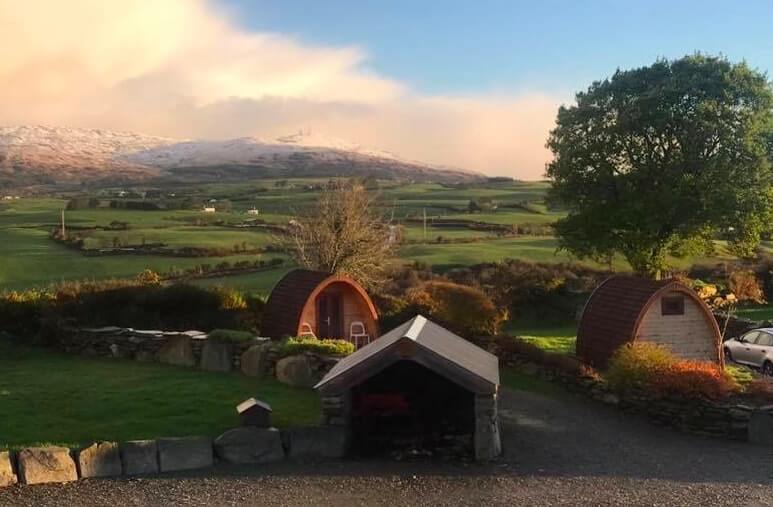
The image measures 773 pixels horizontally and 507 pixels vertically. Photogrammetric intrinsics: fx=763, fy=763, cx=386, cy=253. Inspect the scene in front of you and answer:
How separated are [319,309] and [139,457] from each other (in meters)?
11.9

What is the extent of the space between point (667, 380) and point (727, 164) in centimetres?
1802

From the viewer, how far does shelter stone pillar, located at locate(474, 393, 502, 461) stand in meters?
13.6

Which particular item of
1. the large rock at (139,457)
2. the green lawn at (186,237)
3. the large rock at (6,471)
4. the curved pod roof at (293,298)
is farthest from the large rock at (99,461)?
the green lawn at (186,237)

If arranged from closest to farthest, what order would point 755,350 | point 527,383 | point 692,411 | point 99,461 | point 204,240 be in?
1. point 99,461
2. point 692,411
3. point 527,383
4. point 755,350
5. point 204,240

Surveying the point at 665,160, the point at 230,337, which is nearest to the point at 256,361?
the point at 230,337

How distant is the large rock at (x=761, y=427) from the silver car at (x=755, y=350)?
9702 millimetres

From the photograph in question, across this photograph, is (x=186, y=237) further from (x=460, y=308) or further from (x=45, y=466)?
(x=45, y=466)

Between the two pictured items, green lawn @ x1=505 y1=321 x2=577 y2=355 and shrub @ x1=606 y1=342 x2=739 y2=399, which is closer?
shrub @ x1=606 y1=342 x2=739 y2=399

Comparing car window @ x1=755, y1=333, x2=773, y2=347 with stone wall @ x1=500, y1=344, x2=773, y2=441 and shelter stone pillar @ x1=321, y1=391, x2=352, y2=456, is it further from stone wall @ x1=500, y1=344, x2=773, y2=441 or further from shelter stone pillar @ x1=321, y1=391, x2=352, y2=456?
shelter stone pillar @ x1=321, y1=391, x2=352, y2=456

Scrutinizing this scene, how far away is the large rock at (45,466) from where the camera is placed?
12.0 metres

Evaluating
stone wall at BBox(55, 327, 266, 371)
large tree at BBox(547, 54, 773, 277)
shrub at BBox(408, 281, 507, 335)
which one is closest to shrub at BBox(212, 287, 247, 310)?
stone wall at BBox(55, 327, 266, 371)

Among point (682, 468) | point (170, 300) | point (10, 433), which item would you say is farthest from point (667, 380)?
point (170, 300)

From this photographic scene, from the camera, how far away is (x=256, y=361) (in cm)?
2031

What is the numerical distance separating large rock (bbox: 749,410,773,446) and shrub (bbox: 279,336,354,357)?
369 inches
